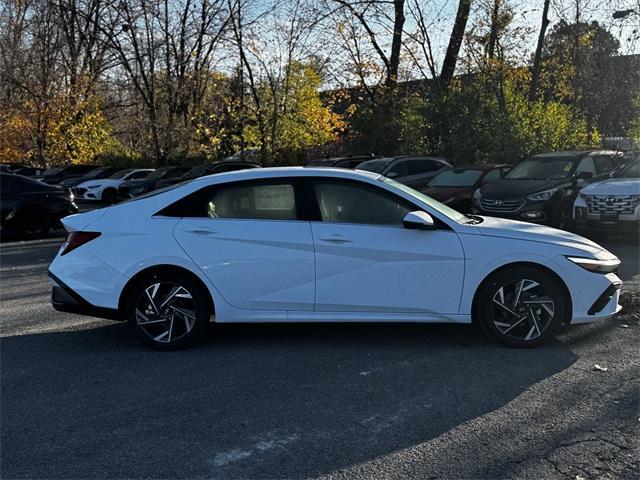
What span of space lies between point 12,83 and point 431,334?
3645 cm

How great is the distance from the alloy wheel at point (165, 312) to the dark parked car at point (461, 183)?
31.9 feet

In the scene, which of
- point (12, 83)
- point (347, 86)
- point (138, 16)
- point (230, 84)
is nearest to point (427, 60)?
point (347, 86)

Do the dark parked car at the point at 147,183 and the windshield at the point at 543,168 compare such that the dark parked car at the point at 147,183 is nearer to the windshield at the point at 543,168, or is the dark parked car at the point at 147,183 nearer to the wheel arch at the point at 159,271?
the windshield at the point at 543,168

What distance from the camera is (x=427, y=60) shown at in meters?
25.6

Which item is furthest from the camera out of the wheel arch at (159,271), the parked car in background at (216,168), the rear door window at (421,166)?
the parked car in background at (216,168)

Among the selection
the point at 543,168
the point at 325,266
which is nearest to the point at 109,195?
the point at 543,168

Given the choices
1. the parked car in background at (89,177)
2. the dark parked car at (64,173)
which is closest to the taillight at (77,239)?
the parked car in background at (89,177)

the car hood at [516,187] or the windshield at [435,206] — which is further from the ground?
the windshield at [435,206]

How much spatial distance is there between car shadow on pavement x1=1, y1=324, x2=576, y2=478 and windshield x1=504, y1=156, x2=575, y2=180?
8342 mm

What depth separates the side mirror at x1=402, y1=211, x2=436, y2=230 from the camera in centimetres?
557

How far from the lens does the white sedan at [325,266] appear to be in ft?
18.4

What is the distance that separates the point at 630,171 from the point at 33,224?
1225cm

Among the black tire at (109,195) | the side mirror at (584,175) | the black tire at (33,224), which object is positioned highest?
the side mirror at (584,175)

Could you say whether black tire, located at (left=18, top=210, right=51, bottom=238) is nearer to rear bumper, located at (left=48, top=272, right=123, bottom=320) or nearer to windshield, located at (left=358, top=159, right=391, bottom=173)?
windshield, located at (left=358, top=159, right=391, bottom=173)
